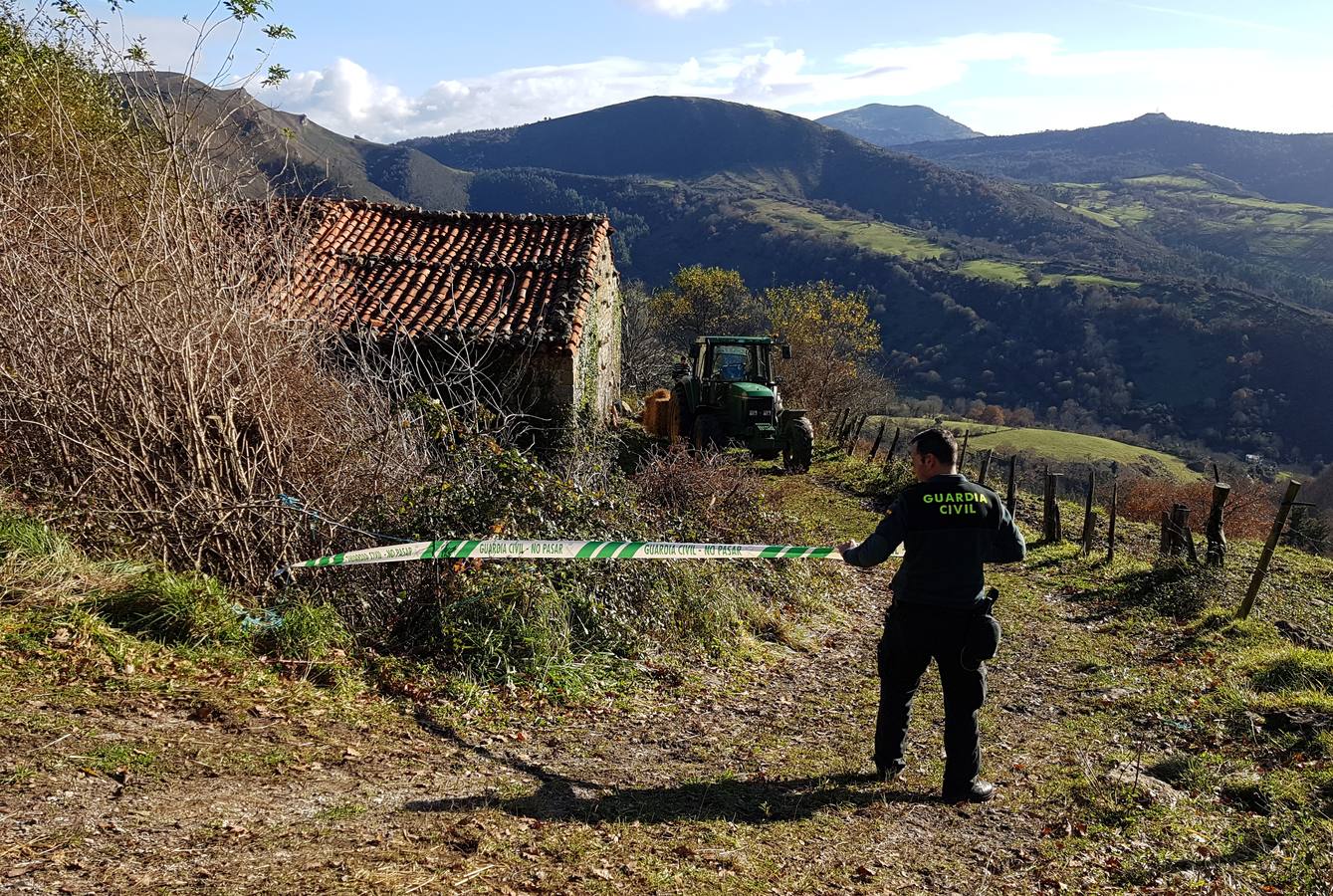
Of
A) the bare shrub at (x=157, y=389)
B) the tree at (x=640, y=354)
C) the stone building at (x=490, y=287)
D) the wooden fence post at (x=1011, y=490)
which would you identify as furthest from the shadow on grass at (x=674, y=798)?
the tree at (x=640, y=354)

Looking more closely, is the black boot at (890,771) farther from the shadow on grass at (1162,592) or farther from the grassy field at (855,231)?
the grassy field at (855,231)

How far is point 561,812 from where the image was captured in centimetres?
409

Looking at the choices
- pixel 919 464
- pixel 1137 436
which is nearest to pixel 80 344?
pixel 919 464

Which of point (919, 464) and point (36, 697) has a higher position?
point (919, 464)

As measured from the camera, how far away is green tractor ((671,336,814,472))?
1728cm

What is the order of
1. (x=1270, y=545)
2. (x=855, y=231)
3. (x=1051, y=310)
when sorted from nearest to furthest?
(x=1270, y=545), (x=1051, y=310), (x=855, y=231)

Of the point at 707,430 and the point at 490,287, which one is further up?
the point at 490,287

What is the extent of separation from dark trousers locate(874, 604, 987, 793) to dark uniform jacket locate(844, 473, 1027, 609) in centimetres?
11

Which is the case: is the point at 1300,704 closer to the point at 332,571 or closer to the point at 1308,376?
the point at 332,571

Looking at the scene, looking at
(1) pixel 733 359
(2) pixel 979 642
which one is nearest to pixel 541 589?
(2) pixel 979 642

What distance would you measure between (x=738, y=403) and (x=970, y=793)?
13078 mm

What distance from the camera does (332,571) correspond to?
19.5 ft

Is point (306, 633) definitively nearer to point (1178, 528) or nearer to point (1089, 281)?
point (1178, 528)

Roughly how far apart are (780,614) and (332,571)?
4.34 meters
